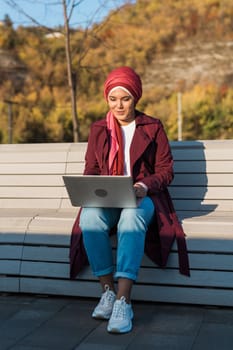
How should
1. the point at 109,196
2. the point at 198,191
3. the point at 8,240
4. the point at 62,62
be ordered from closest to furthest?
the point at 109,196 → the point at 8,240 → the point at 198,191 → the point at 62,62

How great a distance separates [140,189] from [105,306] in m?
0.64

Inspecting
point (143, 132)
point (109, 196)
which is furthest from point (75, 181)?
point (143, 132)

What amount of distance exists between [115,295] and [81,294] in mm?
362

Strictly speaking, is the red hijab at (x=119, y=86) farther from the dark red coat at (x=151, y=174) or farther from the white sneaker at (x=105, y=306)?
the white sneaker at (x=105, y=306)

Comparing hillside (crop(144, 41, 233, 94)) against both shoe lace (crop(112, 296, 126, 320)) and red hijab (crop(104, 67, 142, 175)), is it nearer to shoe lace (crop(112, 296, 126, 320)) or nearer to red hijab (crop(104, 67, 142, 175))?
red hijab (crop(104, 67, 142, 175))

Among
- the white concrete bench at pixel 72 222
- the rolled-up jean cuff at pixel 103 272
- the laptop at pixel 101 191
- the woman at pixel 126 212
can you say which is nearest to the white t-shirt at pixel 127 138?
the woman at pixel 126 212

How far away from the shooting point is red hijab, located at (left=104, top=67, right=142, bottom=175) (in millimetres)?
Answer: 3326

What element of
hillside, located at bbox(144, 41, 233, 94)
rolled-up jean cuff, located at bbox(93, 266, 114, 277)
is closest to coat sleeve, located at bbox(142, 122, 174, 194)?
Result: rolled-up jean cuff, located at bbox(93, 266, 114, 277)

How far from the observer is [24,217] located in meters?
3.75

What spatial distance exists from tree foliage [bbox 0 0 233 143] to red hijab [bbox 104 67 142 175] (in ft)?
51.2

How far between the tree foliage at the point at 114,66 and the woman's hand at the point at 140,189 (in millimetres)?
15949

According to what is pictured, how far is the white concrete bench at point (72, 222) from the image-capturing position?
3.25 meters

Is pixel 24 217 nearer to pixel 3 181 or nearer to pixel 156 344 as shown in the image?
pixel 3 181

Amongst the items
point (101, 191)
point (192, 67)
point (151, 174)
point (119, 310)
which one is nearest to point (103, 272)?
point (119, 310)
